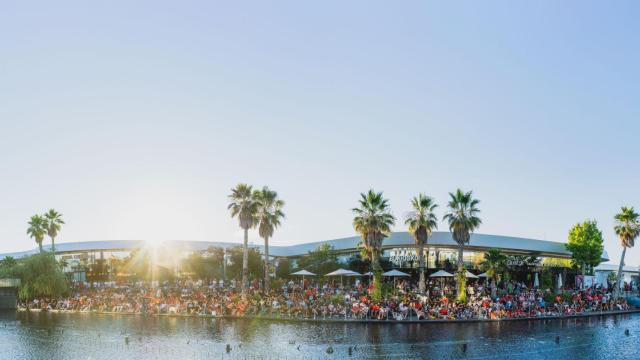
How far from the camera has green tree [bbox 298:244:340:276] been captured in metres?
64.8

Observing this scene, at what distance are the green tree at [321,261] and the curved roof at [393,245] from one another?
3646 millimetres

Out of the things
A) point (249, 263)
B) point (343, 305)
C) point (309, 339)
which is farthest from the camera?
point (249, 263)

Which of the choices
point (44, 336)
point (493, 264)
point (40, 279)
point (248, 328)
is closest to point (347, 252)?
point (493, 264)

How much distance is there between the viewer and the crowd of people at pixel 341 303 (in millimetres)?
42469

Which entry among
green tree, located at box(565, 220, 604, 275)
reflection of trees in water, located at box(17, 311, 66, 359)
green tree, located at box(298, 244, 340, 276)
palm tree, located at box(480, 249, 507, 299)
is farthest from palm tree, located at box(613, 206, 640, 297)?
reflection of trees in water, located at box(17, 311, 66, 359)

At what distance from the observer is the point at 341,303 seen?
149 ft

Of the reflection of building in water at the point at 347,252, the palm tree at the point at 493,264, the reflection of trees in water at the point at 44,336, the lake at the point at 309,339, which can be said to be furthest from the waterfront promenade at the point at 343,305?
the reflection of building in water at the point at 347,252

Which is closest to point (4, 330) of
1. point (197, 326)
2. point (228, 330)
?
point (197, 326)

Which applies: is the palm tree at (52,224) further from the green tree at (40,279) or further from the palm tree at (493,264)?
the palm tree at (493,264)

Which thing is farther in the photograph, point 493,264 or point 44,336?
point 493,264

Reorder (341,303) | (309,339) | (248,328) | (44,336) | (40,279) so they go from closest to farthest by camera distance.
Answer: (309,339), (44,336), (248,328), (341,303), (40,279)

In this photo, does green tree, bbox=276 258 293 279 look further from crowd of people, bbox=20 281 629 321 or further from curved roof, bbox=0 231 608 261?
crowd of people, bbox=20 281 629 321

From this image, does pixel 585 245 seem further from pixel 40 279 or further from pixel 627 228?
pixel 40 279

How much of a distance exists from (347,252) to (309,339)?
38472 mm
